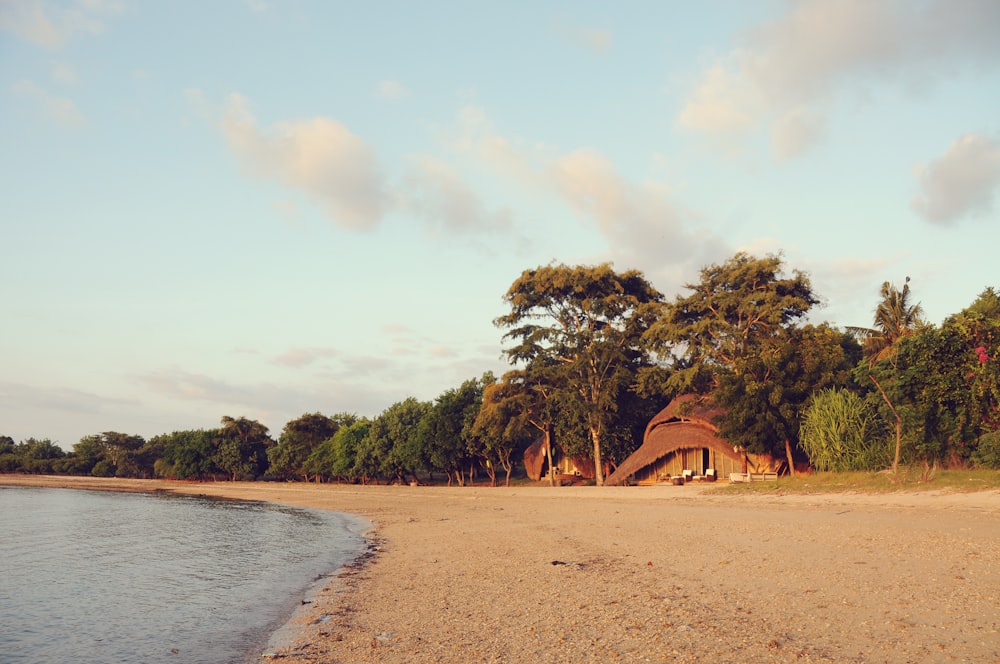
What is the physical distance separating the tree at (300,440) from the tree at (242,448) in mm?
7219

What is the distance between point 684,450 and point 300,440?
44707mm

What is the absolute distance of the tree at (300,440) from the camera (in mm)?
67750

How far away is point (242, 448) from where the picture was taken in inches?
2965

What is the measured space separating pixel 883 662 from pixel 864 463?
22770 millimetres

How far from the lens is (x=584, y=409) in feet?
128

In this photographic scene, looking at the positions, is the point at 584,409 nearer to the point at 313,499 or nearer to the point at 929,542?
the point at 313,499

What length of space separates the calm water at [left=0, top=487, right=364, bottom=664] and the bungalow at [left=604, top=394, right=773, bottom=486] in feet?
58.9

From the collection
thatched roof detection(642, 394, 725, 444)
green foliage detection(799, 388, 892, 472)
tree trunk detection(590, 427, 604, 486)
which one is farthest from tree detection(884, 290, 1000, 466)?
tree trunk detection(590, 427, 604, 486)

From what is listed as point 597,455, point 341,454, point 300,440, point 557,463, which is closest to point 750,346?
point 597,455

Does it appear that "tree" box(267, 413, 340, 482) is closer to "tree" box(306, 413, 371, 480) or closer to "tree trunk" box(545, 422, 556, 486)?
"tree" box(306, 413, 371, 480)

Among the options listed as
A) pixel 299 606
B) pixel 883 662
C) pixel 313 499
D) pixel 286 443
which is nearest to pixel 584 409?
pixel 313 499

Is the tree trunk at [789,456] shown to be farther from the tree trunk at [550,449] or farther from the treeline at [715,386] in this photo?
the tree trunk at [550,449]

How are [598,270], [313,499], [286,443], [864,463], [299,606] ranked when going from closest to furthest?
1. [299,606]
2. [864,463]
3. [598,270]
4. [313,499]
5. [286,443]

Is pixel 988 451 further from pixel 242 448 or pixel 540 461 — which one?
pixel 242 448
